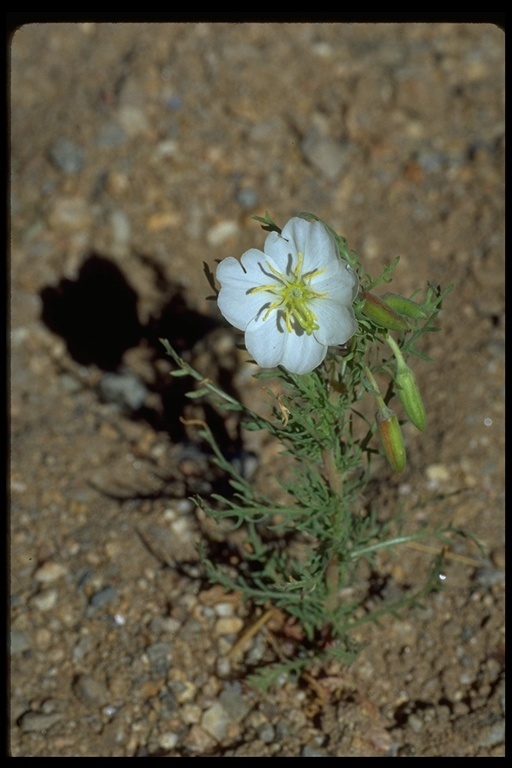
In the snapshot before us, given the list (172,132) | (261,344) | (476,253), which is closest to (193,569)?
(261,344)

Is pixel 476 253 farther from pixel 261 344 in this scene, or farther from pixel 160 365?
pixel 261 344

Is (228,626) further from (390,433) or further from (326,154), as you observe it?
(326,154)

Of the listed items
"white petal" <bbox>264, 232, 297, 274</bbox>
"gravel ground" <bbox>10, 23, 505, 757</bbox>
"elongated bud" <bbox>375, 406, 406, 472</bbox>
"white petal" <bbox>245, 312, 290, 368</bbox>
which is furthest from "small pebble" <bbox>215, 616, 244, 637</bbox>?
"white petal" <bbox>264, 232, 297, 274</bbox>

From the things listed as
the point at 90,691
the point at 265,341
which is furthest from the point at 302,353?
the point at 90,691

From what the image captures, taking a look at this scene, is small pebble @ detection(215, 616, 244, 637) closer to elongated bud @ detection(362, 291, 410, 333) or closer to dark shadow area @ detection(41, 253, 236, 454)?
dark shadow area @ detection(41, 253, 236, 454)

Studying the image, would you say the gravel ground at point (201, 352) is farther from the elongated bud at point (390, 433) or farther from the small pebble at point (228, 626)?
the elongated bud at point (390, 433)
